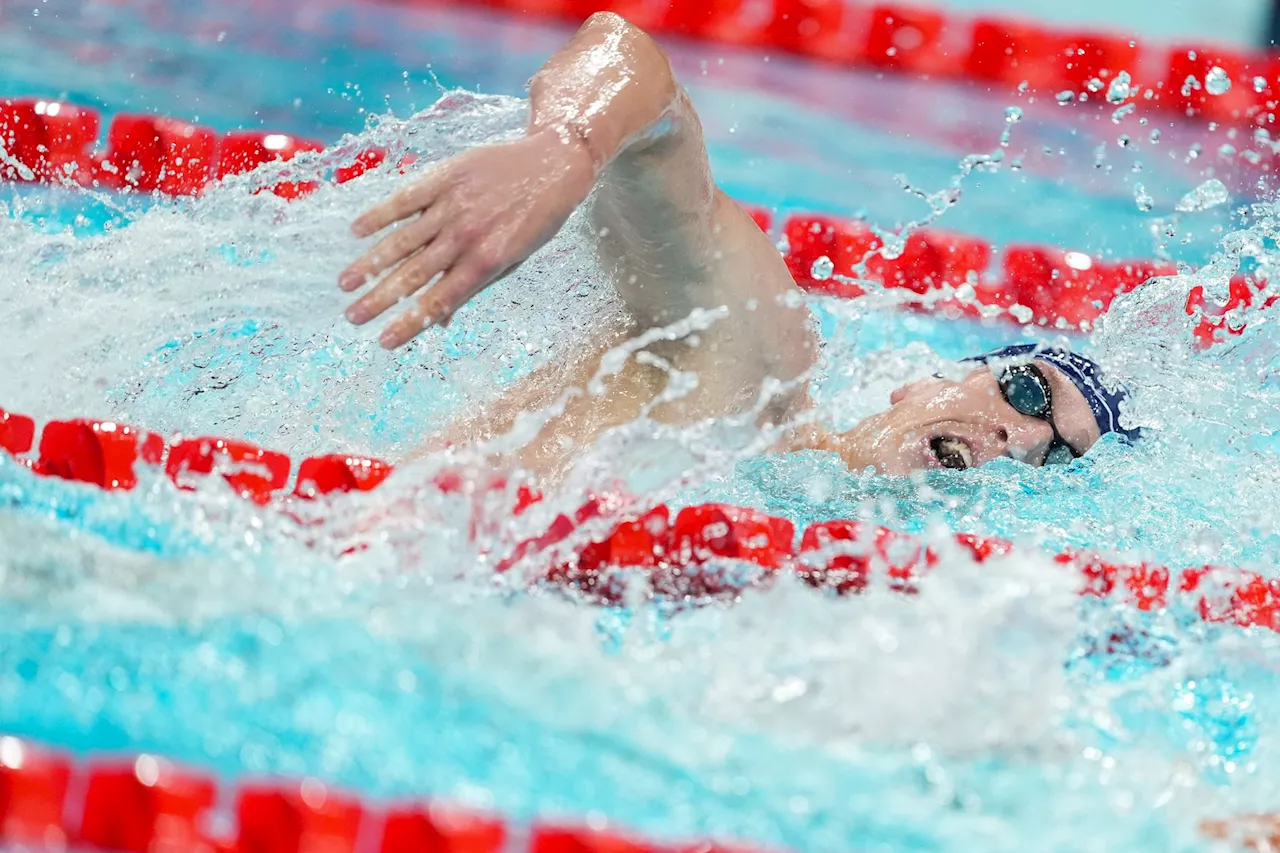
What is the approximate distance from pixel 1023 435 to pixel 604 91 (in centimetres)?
88

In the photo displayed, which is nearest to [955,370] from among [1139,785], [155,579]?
[1139,785]

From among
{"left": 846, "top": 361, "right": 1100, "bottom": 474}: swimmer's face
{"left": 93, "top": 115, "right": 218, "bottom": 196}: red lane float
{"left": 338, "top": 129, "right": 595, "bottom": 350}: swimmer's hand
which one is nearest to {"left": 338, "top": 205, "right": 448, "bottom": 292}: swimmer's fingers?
{"left": 338, "top": 129, "right": 595, "bottom": 350}: swimmer's hand

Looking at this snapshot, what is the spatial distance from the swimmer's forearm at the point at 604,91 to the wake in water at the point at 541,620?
0.32m

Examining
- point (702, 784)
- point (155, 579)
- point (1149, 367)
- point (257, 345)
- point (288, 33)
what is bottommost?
point (702, 784)

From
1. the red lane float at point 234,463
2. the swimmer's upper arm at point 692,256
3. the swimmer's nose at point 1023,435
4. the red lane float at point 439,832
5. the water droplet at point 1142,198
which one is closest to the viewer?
the red lane float at point 439,832

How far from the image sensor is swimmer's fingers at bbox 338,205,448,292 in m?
1.15

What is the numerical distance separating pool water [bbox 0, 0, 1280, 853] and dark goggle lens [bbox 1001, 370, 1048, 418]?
16 centimetres

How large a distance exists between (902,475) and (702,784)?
874mm

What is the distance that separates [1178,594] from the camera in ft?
5.71

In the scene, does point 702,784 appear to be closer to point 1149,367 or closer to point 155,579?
point 155,579

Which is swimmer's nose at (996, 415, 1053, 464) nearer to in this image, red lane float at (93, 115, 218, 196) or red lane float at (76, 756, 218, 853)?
red lane float at (76, 756, 218, 853)

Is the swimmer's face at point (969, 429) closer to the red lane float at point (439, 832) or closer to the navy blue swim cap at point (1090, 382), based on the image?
the navy blue swim cap at point (1090, 382)

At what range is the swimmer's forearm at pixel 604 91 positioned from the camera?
4.31 ft

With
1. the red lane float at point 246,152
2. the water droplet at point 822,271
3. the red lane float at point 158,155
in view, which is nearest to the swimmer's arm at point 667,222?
the water droplet at point 822,271
